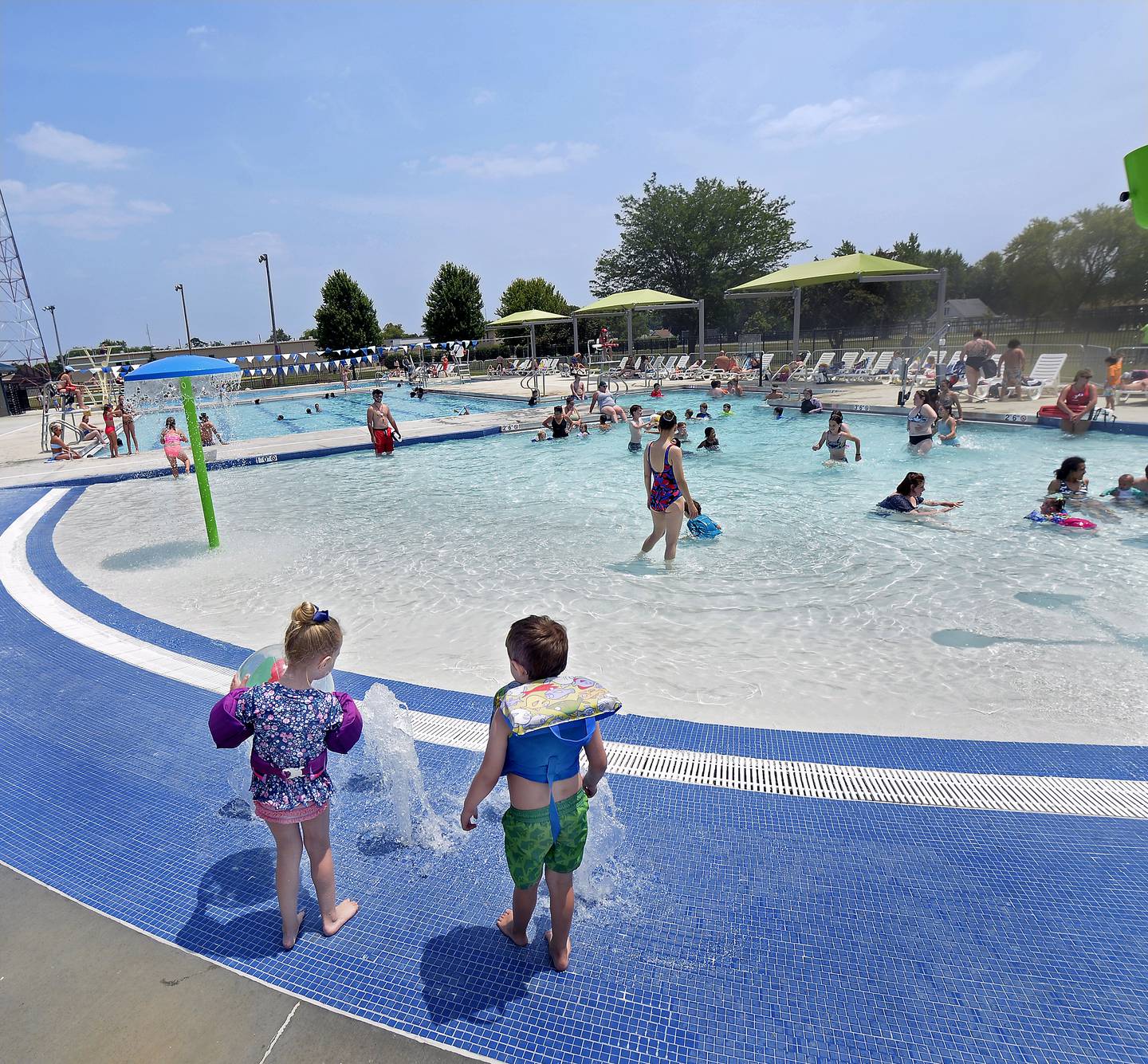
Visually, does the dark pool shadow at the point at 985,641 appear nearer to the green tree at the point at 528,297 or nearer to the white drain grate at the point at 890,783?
the white drain grate at the point at 890,783

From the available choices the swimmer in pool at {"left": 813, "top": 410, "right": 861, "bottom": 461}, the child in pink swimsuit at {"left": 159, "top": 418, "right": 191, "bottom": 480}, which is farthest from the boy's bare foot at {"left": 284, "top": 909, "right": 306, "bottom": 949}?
the child in pink swimsuit at {"left": 159, "top": 418, "right": 191, "bottom": 480}

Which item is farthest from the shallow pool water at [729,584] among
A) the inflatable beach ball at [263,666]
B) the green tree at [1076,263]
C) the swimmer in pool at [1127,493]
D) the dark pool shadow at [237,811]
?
the green tree at [1076,263]

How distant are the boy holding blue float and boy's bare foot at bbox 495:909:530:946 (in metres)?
0.21

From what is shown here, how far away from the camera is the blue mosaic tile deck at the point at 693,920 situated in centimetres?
217

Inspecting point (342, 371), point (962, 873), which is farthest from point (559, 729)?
point (342, 371)

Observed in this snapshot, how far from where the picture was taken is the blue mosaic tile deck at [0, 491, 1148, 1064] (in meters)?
2.17

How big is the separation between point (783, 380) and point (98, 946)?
73.7 feet

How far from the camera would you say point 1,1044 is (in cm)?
218

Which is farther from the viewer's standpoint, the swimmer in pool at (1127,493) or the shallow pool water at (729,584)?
the swimmer in pool at (1127,493)

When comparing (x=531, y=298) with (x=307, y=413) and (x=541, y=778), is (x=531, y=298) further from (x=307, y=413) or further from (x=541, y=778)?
(x=541, y=778)

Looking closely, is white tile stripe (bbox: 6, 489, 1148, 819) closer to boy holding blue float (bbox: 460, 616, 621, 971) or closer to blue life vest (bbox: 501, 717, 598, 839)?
boy holding blue float (bbox: 460, 616, 621, 971)

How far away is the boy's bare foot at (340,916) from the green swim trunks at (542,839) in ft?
2.56

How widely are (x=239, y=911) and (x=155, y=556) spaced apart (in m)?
6.42

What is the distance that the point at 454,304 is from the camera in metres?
47.5
